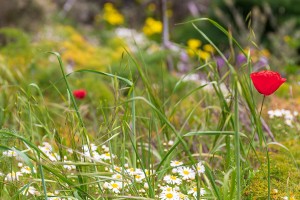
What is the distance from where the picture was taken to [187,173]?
6.91 ft

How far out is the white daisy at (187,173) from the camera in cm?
208

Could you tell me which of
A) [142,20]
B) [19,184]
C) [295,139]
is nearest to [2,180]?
[19,184]

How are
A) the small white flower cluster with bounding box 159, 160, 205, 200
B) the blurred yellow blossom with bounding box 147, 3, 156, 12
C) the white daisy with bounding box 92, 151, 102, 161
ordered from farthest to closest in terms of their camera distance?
the blurred yellow blossom with bounding box 147, 3, 156, 12
the white daisy with bounding box 92, 151, 102, 161
the small white flower cluster with bounding box 159, 160, 205, 200

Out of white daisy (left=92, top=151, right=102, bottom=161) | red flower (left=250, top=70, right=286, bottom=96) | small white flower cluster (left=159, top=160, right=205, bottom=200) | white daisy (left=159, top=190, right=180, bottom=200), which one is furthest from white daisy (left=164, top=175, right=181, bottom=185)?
red flower (left=250, top=70, right=286, bottom=96)

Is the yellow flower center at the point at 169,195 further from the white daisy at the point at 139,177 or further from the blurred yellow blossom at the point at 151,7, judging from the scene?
the blurred yellow blossom at the point at 151,7

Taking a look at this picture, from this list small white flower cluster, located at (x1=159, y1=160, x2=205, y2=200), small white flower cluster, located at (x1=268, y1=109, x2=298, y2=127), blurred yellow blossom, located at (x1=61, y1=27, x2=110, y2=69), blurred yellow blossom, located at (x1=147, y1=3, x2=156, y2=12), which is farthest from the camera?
blurred yellow blossom, located at (x1=147, y1=3, x2=156, y2=12)

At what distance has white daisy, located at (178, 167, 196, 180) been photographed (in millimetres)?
2080

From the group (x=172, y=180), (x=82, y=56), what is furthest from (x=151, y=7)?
(x=172, y=180)

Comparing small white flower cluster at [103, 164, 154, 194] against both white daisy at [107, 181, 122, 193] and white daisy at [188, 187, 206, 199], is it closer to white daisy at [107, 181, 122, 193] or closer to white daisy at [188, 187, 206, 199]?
white daisy at [107, 181, 122, 193]

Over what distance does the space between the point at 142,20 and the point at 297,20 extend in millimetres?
4813

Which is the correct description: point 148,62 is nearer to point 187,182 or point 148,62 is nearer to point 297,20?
point 187,182

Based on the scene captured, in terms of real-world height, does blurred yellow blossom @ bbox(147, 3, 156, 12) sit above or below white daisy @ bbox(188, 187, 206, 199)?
above

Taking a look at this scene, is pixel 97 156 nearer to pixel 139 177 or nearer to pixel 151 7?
pixel 139 177

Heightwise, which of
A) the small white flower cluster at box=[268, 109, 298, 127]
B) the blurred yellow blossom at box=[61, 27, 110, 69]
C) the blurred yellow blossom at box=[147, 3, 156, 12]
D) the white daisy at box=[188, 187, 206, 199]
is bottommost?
the white daisy at box=[188, 187, 206, 199]
